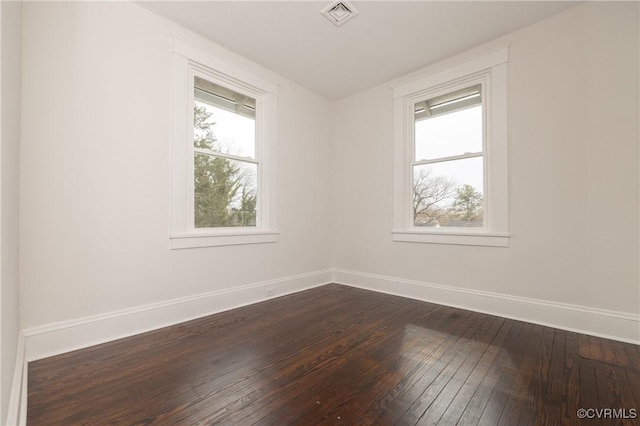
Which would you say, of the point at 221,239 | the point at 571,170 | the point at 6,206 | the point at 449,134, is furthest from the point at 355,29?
the point at 6,206

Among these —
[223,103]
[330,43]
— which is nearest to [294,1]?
[330,43]

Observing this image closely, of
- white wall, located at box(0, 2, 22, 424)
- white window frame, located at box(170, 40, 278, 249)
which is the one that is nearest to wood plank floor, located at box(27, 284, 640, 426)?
white wall, located at box(0, 2, 22, 424)

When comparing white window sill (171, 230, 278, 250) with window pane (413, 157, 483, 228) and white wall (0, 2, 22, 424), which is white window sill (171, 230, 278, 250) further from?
window pane (413, 157, 483, 228)

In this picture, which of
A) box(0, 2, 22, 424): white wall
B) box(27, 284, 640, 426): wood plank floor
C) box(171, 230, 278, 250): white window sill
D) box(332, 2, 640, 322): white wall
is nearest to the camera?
box(0, 2, 22, 424): white wall

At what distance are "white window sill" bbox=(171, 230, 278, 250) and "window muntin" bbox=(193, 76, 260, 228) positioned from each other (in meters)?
0.14

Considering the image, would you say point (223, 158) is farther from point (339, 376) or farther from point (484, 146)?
point (484, 146)

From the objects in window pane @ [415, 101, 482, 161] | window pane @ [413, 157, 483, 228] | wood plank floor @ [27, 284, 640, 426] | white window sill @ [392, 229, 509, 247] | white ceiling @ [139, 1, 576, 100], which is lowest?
wood plank floor @ [27, 284, 640, 426]

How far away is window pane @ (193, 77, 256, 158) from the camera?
114 inches

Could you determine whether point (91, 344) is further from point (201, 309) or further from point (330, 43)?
point (330, 43)

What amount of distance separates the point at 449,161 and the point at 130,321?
3504mm

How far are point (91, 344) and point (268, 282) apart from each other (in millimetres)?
1673

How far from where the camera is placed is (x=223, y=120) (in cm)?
309

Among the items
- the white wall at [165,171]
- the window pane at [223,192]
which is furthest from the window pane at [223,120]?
the white wall at [165,171]

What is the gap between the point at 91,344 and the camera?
2.11m
